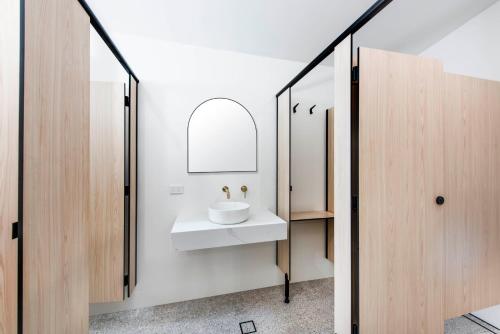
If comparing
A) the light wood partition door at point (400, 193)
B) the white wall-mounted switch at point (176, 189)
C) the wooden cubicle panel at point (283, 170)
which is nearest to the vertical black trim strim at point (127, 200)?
the white wall-mounted switch at point (176, 189)

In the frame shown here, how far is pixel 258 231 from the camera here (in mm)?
1690

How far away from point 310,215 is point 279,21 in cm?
184

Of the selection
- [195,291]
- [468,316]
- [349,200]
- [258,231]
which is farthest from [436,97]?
[195,291]

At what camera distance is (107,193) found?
1.61 metres

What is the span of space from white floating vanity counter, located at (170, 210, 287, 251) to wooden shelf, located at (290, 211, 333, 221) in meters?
0.36

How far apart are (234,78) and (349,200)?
1.66 m

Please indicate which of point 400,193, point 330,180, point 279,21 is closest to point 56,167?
point 400,193

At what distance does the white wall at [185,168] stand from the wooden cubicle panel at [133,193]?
6 centimetres

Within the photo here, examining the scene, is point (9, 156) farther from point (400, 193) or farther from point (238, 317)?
point (238, 317)

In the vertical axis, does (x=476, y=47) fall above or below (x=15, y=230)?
above

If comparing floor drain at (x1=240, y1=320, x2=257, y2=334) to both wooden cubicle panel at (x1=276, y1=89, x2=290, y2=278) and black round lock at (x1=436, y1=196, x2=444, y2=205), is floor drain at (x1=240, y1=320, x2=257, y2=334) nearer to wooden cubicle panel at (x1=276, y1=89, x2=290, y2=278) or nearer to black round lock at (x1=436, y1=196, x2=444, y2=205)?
wooden cubicle panel at (x1=276, y1=89, x2=290, y2=278)

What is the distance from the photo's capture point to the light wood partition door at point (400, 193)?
1.10 meters

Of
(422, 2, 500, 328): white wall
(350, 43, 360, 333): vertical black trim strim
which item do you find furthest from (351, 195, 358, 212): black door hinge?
(422, 2, 500, 328): white wall

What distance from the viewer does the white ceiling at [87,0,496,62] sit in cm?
152
